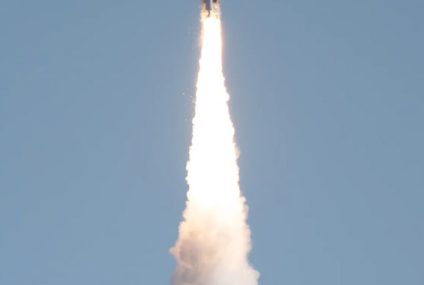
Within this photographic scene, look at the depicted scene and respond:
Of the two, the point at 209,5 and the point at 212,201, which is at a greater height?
the point at 209,5

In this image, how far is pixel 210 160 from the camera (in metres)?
103

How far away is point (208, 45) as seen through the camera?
334 ft

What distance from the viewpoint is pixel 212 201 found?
336ft

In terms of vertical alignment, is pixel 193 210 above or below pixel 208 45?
below

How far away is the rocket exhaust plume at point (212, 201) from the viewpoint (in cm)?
10119

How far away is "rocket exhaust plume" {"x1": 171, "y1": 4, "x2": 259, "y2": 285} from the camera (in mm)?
101188

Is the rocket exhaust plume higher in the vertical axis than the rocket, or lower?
lower

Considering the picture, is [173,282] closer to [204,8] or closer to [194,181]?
[194,181]

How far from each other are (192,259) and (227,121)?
27.5ft

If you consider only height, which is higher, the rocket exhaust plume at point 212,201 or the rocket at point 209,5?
the rocket at point 209,5

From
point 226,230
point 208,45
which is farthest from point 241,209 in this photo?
point 208,45

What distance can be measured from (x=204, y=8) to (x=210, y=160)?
9505 millimetres

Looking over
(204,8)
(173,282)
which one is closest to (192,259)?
(173,282)

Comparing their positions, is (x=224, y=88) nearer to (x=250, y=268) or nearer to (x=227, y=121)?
(x=227, y=121)
